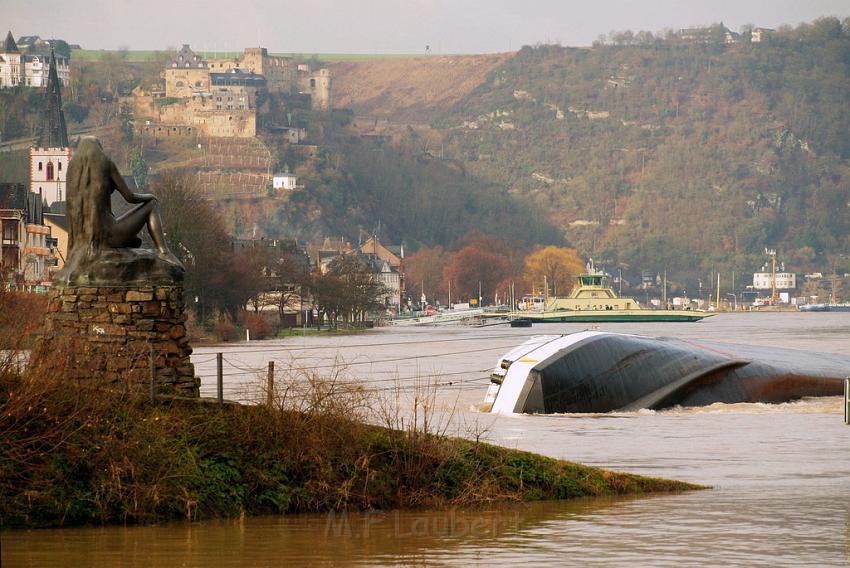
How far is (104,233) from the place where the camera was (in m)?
26.1

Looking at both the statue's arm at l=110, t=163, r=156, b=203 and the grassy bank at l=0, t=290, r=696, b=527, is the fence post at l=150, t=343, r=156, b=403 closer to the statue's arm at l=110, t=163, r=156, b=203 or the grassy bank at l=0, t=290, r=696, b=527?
the grassy bank at l=0, t=290, r=696, b=527

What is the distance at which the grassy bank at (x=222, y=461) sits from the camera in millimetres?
22234

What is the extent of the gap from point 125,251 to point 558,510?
27.2 ft

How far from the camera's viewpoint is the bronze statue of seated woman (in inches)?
1007

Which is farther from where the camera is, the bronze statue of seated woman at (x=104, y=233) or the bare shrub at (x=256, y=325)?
the bare shrub at (x=256, y=325)

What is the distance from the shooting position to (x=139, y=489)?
22.8m

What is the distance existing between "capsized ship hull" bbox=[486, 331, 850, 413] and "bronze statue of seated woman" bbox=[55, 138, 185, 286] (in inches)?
734

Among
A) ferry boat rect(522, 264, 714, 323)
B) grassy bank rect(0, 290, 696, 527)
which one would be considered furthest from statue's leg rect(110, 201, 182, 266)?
ferry boat rect(522, 264, 714, 323)

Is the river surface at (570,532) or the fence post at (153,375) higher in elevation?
the fence post at (153,375)

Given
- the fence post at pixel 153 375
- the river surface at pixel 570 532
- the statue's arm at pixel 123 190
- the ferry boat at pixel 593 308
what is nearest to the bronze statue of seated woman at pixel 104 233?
the statue's arm at pixel 123 190

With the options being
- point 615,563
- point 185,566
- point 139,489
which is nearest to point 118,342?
point 139,489

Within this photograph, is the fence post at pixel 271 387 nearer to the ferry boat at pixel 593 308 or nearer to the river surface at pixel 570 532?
the river surface at pixel 570 532

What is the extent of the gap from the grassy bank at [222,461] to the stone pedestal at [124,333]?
2.14 ft

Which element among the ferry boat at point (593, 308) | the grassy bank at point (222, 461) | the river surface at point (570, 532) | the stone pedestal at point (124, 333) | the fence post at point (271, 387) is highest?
the ferry boat at point (593, 308)
